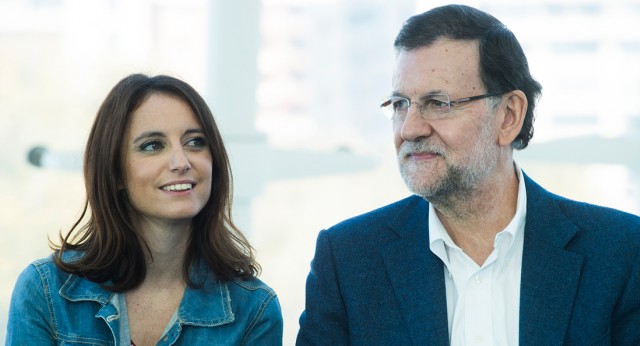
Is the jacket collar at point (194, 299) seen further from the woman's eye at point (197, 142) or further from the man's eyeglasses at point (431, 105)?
the man's eyeglasses at point (431, 105)

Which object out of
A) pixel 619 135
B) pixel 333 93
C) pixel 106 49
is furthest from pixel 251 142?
pixel 619 135

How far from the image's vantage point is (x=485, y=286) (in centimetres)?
228

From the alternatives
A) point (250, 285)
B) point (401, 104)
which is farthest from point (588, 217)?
point (250, 285)

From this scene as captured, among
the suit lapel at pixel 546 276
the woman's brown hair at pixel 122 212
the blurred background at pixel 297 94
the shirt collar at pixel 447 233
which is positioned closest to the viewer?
the suit lapel at pixel 546 276

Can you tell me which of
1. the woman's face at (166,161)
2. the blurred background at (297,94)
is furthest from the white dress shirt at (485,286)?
the blurred background at (297,94)

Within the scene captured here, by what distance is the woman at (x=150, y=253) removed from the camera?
7.84ft

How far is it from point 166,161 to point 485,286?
808 millimetres

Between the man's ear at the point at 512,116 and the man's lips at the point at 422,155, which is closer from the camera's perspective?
the man's lips at the point at 422,155

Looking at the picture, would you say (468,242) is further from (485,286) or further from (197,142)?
(197,142)

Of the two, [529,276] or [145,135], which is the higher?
[145,135]

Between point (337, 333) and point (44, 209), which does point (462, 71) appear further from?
point (44, 209)

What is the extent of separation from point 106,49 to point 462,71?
5.10ft

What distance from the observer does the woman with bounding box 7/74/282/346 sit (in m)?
2.39

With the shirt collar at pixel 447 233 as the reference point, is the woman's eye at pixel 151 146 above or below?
above
